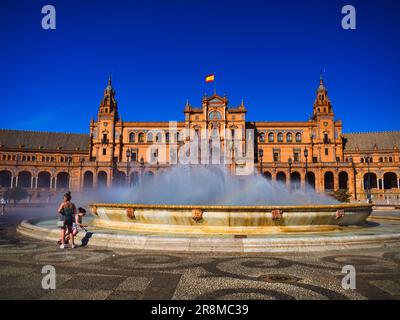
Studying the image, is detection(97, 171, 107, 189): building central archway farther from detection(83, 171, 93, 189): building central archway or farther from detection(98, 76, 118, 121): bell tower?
detection(98, 76, 118, 121): bell tower

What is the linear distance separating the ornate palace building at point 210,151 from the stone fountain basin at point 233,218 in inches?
2264

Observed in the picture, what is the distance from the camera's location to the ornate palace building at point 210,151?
71875 millimetres

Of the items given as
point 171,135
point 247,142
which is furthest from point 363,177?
point 171,135

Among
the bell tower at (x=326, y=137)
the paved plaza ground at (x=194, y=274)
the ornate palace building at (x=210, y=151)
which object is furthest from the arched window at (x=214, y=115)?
the paved plaza ground at (x=194, y=274)

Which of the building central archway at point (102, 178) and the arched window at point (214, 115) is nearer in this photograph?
the building central archway at point (102, 178)

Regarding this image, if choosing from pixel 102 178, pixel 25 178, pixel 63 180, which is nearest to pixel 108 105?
pixel 102 178

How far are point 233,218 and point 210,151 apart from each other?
63903 mm

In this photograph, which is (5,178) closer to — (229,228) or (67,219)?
(67,219)

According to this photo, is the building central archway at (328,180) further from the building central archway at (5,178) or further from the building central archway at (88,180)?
the building central archway at (5,178)

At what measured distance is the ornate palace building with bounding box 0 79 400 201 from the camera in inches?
2830

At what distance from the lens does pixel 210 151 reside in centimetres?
7500

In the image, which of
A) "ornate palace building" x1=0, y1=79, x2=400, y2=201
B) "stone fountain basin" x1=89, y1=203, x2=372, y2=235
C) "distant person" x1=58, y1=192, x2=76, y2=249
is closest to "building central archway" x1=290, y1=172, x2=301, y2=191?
"ornate palace building" x1=0, y1=79, x2=400, y2=201
